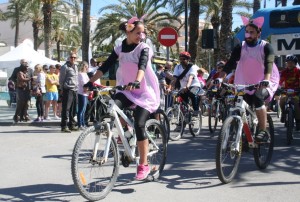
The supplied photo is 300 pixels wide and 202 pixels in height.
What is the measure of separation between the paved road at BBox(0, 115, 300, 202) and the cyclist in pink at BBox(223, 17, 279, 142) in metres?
0.77

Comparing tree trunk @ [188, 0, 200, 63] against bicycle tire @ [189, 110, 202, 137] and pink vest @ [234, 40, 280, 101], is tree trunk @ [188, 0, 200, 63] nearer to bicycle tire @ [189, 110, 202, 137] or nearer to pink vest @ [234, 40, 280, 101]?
bicycle tire @ [189, 110, 202, 137]

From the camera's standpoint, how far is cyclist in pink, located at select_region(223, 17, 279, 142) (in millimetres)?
6383

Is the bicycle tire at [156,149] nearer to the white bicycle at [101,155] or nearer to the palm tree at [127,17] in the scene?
the white bicycle at [101,155]

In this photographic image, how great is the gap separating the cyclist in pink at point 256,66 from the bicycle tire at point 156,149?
4.18 feet

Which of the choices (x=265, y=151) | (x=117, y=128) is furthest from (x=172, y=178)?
(x=265, y=151)

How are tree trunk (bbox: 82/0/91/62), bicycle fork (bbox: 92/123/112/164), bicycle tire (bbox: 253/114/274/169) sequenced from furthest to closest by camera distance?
tree trunk (bbox: 82/0/91/62) → bicycle tire (bbox: 253/114/274/169) → bicycle fork (bbox: 92/123/112/164)

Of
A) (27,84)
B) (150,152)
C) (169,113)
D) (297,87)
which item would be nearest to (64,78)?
(27,84)

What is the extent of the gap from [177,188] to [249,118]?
1.42m

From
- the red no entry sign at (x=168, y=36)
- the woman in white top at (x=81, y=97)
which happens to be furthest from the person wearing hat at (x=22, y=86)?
the red no entry sign at (x=168, y=36)

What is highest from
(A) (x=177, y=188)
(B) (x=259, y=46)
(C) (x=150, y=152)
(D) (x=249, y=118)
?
(B) (x=259, y=46)

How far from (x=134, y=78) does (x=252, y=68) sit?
1799 millimetres

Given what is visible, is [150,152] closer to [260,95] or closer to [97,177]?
[97,177]

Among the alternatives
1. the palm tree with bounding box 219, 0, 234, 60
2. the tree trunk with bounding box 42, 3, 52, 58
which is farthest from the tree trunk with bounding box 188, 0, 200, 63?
the tree trunk with bounding box 42, 3, 52, 58

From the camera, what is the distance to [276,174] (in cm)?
656
